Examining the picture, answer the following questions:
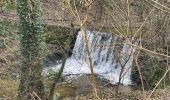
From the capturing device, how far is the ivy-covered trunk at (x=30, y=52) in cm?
1173

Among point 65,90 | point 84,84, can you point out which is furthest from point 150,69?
point 65,90

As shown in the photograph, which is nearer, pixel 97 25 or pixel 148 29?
pixel 148 29

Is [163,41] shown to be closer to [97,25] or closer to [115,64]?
[97,25]

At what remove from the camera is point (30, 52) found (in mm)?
11898

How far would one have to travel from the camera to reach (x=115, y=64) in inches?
726

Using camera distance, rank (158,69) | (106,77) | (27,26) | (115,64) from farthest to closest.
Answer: (115,64), (106,77), (158,69), (27,26)

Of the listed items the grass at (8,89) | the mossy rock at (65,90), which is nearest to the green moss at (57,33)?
the mossy rock at (65,90)

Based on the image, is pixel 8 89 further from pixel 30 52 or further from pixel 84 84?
pixel 84 84

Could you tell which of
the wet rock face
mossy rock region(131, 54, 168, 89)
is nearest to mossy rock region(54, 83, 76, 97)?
the wet rock face

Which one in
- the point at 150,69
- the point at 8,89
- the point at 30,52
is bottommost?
the point at 8,89

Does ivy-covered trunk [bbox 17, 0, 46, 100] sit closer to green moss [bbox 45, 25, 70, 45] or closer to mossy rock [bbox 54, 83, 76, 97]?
mossy rock [bbox 54, 83, 76, 97]

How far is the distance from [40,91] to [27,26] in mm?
1919

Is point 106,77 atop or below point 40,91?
below

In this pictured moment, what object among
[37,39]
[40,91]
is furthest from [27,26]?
[40,91]
